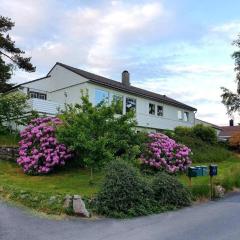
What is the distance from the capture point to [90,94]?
37.9 m

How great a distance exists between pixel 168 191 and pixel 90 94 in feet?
79.0

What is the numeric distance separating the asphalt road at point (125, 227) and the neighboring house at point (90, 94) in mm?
21100

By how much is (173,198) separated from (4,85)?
24332 millimetres

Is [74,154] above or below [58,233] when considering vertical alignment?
above

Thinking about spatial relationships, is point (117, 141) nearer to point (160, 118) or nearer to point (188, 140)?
point (188, 140)

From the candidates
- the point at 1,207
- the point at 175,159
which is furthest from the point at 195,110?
the point at 1,207

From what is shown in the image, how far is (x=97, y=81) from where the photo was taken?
126 ft

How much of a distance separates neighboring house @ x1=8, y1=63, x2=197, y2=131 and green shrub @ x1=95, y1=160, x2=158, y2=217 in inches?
790

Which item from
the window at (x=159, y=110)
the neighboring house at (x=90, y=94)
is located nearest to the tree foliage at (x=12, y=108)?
the neighboring house at (x=90, y=94)

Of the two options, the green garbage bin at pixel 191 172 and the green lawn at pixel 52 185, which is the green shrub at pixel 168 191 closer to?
the green lawn at pixel 52 185

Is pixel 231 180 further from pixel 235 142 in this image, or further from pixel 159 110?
pixel 159 110

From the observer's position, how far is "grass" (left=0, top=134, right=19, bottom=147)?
23253 millimetres

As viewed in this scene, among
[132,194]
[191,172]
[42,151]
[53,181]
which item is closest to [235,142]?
[191,172]

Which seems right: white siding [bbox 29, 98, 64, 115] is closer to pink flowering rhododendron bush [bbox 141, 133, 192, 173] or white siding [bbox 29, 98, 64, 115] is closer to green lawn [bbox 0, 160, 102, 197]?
green lawn [bbox 0, 160, 102, 197]
